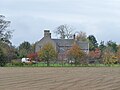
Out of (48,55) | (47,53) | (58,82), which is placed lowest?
(58,82)

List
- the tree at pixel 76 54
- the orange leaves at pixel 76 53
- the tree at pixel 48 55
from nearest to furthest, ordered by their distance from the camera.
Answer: the tree at pixel 76 54 < the orange leaves at pixel 76 53 < the tree at pixel 48 55

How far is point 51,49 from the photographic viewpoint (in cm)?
8962

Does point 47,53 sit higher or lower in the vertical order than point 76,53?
higher

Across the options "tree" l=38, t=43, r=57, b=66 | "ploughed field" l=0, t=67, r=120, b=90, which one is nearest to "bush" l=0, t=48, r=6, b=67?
Answer: "tree" l=38, t=43, r=57, b=66

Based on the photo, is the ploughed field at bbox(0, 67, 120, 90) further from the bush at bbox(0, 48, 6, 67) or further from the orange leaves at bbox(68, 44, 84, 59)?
the orange leaves at bbox(68, 44, 84, 59)

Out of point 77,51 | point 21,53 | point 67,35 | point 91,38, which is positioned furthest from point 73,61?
point 91,38

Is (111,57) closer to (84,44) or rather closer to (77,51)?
(77,51)

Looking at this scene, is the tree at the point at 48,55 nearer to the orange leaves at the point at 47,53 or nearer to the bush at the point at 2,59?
the orange leaves at the point at 47,53

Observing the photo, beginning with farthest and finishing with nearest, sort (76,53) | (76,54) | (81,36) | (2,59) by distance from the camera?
(81,36) < (76,53) < (76,54) < (2,59)

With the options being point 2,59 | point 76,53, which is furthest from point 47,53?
point 2,59

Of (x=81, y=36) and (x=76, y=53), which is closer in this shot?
(x=76, y=53)

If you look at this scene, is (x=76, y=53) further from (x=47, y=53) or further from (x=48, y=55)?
(x=47, y=53)

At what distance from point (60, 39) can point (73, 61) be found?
39.8 meters

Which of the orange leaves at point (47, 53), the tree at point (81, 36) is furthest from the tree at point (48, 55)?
the tree at point (81, 36)
